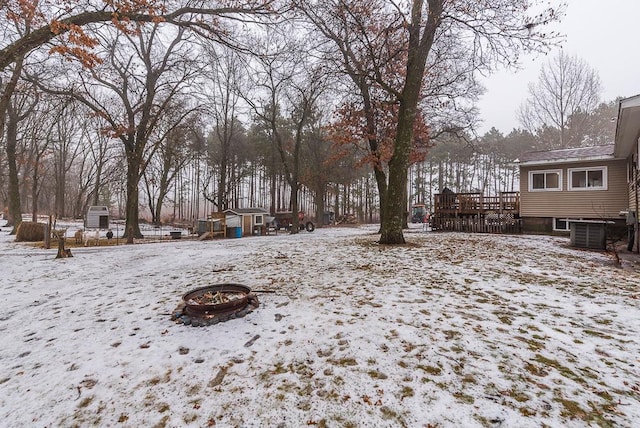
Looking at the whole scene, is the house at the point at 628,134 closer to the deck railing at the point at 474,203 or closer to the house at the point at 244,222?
the deck railing at the point at 474,203

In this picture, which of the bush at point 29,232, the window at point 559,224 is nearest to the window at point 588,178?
the window at point 559,224

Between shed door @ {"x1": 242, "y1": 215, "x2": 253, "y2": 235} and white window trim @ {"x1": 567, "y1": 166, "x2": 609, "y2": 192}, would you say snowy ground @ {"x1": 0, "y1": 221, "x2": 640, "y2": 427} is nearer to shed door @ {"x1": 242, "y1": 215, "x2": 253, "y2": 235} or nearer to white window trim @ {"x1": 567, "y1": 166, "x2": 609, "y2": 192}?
white window trim @ {"x1": 567, "y1": 166, "x2": 609, "y2": 192}

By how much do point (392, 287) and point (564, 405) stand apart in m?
2.66

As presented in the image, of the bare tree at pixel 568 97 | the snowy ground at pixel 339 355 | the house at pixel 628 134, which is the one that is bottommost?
the snowy ground at pixel 339 355

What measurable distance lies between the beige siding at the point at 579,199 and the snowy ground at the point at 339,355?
959 centimetres

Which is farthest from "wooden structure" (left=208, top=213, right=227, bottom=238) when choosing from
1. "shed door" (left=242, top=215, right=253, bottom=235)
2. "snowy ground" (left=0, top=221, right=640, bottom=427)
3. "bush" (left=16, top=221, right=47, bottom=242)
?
"snowy ground" (left=0, top=221, right=640, bottom=427)

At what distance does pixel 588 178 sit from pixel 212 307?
16520 mm

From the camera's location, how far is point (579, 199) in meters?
12.6

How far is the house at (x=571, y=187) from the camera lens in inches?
464

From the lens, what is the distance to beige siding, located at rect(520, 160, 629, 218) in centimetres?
1174

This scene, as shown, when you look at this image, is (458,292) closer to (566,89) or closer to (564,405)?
(564,405)

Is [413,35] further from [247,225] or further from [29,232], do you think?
[29,232]

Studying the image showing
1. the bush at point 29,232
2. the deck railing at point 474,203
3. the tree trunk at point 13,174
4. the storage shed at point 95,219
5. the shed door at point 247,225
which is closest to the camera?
the bush at point 29,232

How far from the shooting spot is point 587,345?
2.84 m
